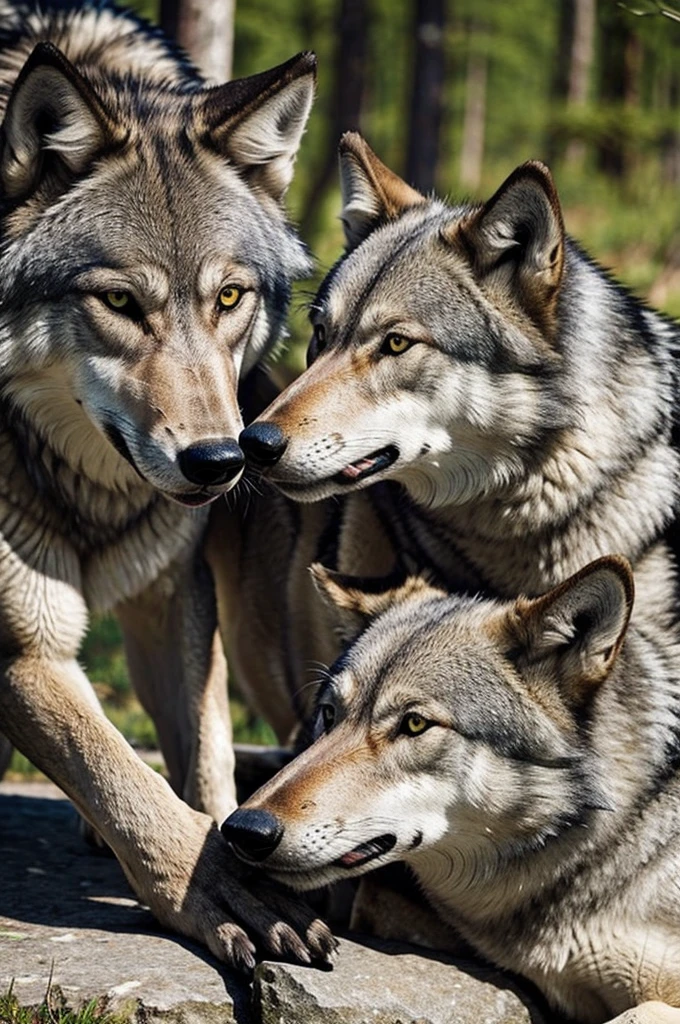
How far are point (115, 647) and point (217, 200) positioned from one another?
540cm

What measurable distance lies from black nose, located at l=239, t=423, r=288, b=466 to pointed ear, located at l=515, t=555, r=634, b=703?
2.99ft

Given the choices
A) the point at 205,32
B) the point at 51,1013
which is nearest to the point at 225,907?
the point at 51,1013

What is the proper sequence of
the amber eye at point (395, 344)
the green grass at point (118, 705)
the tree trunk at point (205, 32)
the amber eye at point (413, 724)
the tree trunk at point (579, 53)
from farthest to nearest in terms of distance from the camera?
the tree trunk at point (579, 53)
the tree trunk at point (205, 32)
the green grass at point (118, 705)
the amber eye at point (395, 344)
the amber eye at point (413, 724)

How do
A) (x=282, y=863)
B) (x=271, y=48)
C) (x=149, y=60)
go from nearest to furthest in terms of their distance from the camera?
(x=282, y=863) < (x=149, y=60) < (x=271, y=48)

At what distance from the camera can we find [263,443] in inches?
181

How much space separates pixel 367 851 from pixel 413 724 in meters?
0.39

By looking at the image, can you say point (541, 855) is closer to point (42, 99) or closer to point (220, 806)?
point (220, 806)

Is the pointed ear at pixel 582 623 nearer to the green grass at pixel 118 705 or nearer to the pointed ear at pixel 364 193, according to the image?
the pointed ear at pixel 364 193

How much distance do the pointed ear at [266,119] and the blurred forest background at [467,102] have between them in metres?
0.34

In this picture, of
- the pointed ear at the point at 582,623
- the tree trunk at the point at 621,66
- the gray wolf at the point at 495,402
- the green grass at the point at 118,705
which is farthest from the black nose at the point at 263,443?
the tree trunk at the point at 621,66

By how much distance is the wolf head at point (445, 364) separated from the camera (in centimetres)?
481

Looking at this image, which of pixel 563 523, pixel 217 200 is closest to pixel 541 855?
pixel 563 523

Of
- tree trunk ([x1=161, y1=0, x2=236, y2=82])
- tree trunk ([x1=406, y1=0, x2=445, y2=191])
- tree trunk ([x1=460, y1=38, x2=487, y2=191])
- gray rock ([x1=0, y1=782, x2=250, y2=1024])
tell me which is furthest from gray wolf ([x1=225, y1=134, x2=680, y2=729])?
tree trunk ([x1=460, y1=38, x2=487, y2=191])

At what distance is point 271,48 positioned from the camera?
2914 cm
